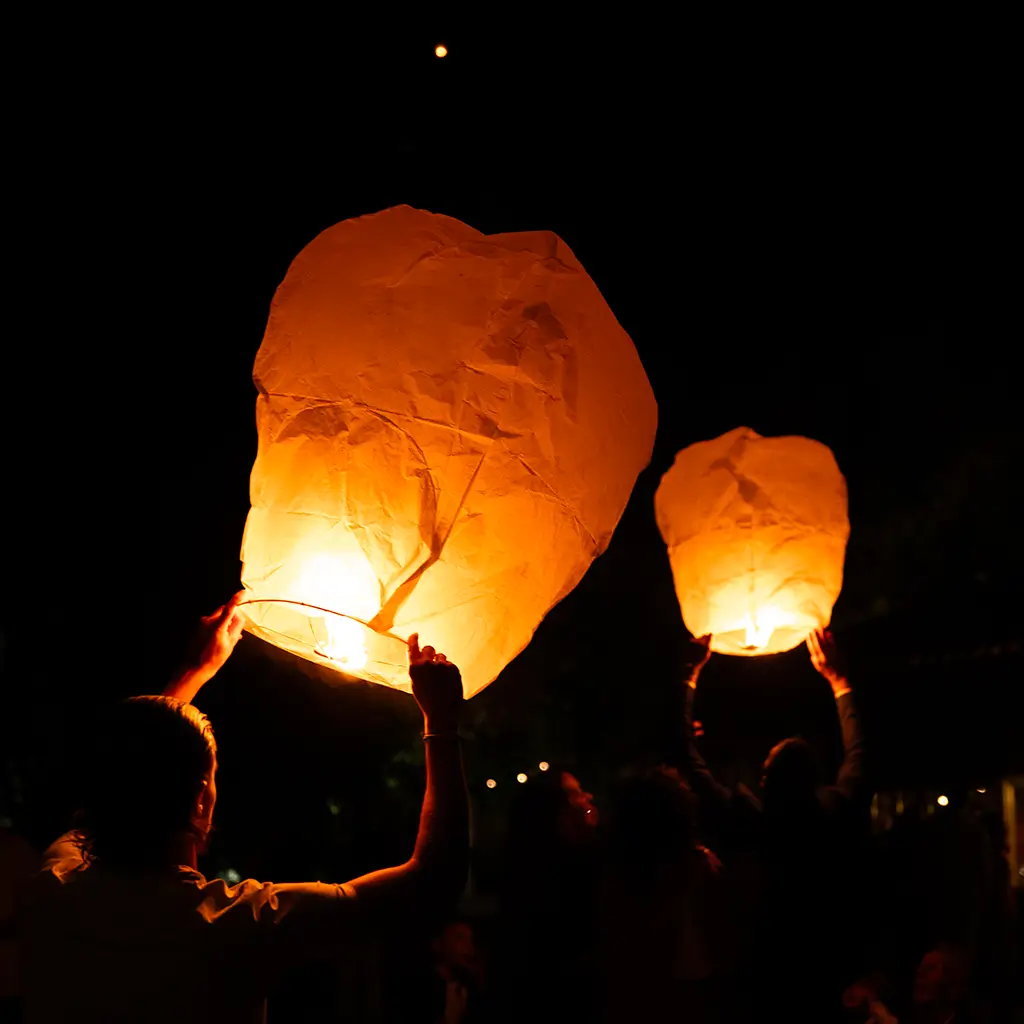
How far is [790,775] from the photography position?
3.14 metres

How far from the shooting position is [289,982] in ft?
21.1

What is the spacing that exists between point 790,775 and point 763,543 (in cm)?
81

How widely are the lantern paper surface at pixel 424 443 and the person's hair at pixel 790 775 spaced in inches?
57.3

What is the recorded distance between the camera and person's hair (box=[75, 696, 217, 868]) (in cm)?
148

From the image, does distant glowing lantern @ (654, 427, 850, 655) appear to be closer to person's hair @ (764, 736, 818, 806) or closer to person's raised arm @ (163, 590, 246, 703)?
person's hair @ (764, 736, 818, 806)

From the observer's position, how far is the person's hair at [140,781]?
4.87ft

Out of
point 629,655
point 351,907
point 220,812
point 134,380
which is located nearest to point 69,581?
point 134,380

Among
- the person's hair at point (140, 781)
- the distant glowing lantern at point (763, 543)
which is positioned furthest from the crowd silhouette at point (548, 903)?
the distant glowing lantern at point (763, 543)

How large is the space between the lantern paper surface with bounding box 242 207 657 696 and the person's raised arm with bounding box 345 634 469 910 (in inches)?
10.9

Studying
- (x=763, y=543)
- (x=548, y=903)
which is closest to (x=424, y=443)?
(x=548, y=903)

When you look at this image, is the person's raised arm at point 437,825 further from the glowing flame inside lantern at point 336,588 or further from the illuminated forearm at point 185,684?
the illuminated forearm at point 185,684

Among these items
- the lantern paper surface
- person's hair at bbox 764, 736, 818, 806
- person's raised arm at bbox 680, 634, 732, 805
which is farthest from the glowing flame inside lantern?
person's raised arm at bbox 680, 634, 732, 805

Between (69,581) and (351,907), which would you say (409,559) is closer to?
(351,907)

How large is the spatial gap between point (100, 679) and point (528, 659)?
203 inches
